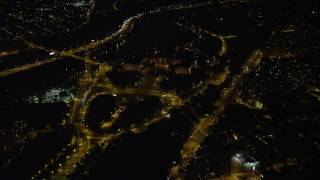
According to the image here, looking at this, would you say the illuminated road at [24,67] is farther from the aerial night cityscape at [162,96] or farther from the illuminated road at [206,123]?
the illuminated road at [206,123]

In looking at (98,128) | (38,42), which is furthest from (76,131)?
(38,42)

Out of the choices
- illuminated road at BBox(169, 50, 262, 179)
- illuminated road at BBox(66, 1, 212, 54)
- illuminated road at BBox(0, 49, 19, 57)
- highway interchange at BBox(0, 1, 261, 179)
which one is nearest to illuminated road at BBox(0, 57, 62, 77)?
highway interchange at BBox(0, 1, 261, 179)

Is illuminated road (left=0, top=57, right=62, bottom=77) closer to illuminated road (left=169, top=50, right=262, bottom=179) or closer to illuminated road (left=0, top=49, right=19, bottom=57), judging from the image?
illuminated road (left=0, top=49, right=19, bottom=57)

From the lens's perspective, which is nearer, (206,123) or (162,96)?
(206,123)

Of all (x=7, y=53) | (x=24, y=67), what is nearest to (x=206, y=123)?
(x=24, y=67)

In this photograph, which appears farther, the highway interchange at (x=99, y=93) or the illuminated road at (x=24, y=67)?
the illuminated road at (x=24, y=67)

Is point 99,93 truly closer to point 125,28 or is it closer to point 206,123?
point 206,123

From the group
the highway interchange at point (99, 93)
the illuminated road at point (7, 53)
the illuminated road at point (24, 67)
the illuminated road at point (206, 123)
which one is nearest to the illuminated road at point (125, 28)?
the highway interchange at point (99, 93)
